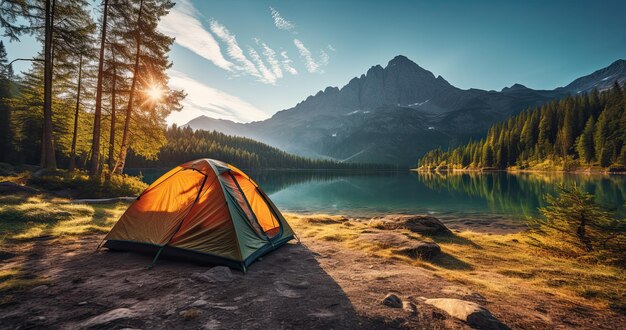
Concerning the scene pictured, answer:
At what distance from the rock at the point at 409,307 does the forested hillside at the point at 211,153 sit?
76615mm

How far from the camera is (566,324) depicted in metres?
4.63

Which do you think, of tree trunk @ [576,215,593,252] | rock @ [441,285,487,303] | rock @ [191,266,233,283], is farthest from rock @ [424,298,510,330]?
tree trunk @ [576,215,593,252]

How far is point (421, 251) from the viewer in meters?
9.20

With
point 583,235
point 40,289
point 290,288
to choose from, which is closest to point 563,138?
point 583,235

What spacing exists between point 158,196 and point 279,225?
436 cm

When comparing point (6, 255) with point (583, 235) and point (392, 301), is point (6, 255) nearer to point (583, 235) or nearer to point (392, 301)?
point (392, 301)

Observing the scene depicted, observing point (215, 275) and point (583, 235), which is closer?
point (215, 275)

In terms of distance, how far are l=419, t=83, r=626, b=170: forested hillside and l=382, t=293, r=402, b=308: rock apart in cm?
10498

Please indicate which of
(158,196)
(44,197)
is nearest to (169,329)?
(158,196)

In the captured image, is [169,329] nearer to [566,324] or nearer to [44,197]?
[566,324]

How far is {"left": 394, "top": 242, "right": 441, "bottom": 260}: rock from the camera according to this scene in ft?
29.8

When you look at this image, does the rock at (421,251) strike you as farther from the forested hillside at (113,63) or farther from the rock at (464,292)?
the forested hillside at (113,63)

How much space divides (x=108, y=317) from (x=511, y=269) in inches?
413

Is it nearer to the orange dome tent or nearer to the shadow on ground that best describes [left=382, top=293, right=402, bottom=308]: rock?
the shadow on ground
